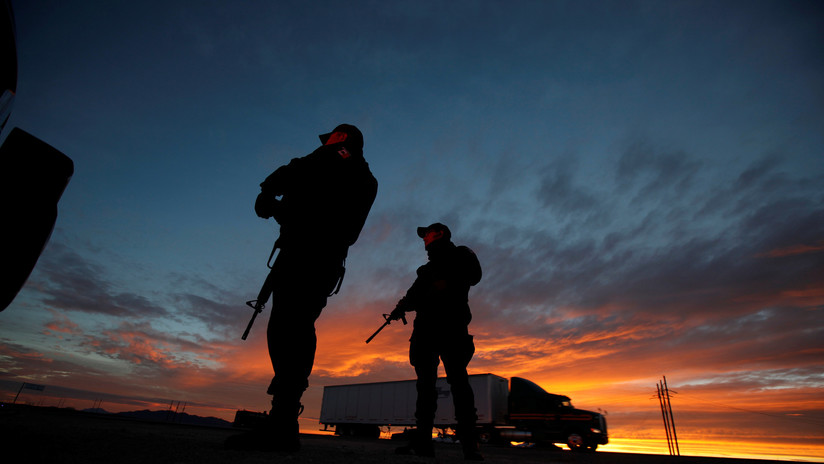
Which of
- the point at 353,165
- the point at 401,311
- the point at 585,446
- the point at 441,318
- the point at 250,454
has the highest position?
the point at 353,165

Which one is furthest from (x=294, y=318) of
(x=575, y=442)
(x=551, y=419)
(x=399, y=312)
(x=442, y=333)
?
(x=551, y=419)

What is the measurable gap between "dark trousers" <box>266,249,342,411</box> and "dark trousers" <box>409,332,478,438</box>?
163 cm

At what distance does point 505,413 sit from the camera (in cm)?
2020

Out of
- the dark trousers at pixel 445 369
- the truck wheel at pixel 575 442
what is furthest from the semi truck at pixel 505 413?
the dark trousers at pixel 445 369

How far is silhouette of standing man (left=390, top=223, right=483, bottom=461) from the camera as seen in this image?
3396 mm

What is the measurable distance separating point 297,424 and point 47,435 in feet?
3.83

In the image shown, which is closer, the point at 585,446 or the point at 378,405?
the point at 585,446

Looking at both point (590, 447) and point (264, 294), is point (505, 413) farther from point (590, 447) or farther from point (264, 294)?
point (264, 294)

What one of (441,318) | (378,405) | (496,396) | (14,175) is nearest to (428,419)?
(441,318)

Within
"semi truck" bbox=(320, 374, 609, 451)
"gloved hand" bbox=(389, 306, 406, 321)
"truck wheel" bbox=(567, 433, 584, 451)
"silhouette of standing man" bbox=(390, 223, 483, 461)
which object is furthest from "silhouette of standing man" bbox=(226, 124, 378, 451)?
"truck wheel" bbox=(567, 433, 584, 451)

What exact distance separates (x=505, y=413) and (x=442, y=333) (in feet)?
63.8

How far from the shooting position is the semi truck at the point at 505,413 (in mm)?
17047

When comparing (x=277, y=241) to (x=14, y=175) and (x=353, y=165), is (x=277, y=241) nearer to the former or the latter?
(x=353, y=165)

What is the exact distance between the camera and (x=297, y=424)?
7.28 feet
